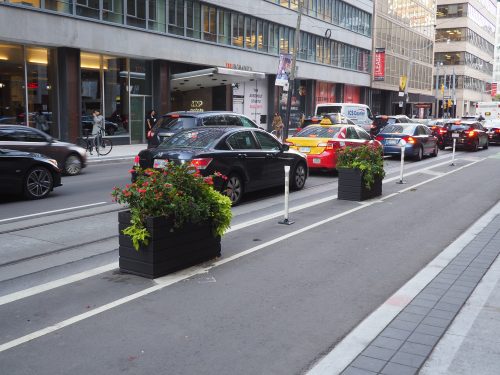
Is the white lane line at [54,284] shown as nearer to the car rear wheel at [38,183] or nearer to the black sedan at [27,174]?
Result: the black sedan at [27,174]

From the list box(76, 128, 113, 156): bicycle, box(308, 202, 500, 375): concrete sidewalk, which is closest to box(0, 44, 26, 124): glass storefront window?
box(76, 128, 113, 156): bicycle

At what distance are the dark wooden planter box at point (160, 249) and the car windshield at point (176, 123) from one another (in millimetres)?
8272

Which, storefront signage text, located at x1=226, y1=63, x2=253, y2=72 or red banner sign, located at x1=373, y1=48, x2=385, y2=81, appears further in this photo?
red banner sign, located at x1=373, y1=48, x2=385, y2=81

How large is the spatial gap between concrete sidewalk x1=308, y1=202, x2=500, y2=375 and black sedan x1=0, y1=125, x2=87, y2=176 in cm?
1090

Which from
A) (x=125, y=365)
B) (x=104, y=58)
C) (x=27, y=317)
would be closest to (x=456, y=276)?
(x=125, y=365)

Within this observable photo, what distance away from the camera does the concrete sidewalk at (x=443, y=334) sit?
14.0 ft

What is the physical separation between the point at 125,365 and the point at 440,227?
688 centimetres

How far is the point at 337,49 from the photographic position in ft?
168

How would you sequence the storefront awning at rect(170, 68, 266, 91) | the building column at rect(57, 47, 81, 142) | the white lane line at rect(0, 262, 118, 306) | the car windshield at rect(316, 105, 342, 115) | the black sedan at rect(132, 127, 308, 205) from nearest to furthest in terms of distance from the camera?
the white lane line at rect(0, 262, 118, 306) → the black sedan at rect(132, 127, 308, 205) → the building column at rect(57, 47, 81, 142) → the storefront awning at rect(170, 68, 266, 91) → the car windshield at rect(316, 105, 342, 115)

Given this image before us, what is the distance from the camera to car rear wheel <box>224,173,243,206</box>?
449 inches

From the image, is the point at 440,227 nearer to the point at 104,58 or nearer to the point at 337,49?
the point at 104,58

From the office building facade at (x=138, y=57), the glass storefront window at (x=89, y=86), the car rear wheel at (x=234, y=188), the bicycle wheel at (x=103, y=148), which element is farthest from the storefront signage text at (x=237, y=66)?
the car rear wheel at (x=234, y=188)

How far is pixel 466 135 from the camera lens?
28.5 m

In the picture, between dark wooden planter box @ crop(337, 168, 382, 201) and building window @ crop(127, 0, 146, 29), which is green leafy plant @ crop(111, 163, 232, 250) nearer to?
dark wooden planter box @ crop(337, 168, 382, 201)
